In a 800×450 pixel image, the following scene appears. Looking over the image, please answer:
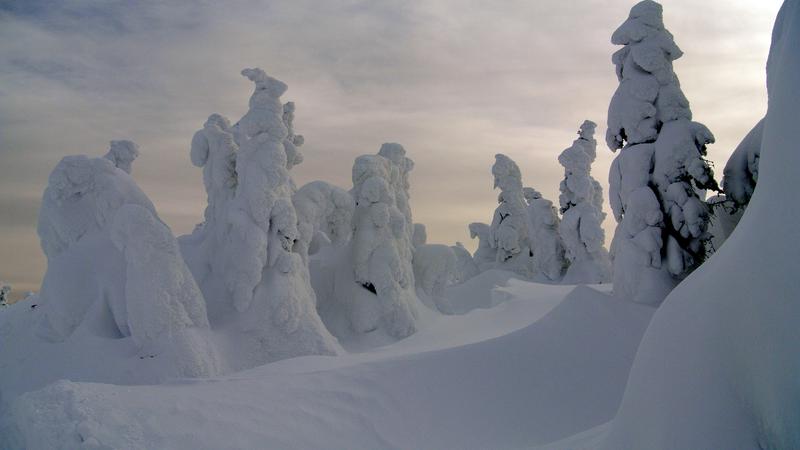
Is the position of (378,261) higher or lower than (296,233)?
lower

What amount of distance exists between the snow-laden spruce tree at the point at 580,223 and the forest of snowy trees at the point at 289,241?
699 centimetres

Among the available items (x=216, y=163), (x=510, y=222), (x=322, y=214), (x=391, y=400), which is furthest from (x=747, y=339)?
(x=510, y=222)

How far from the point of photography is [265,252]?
45.1ft

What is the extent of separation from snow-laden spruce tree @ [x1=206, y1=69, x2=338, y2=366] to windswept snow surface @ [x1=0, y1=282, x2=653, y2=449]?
2.59m

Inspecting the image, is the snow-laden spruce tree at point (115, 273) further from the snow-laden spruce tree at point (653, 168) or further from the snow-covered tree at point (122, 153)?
the snow-laden spruce tree at point (653, 168)

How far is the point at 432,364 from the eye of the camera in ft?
29.8

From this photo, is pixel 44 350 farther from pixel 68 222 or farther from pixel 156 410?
pixel 156 410

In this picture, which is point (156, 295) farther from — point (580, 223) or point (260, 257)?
point (580, 223)

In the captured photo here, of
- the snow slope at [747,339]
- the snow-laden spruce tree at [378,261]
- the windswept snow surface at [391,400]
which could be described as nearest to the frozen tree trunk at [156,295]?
the windswept snow surface at [391,400]

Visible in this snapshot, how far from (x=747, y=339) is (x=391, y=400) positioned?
527cm

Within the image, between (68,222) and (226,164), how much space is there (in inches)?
152

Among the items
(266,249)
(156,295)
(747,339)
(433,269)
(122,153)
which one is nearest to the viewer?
(747,339)

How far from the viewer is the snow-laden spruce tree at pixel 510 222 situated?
98.4ft

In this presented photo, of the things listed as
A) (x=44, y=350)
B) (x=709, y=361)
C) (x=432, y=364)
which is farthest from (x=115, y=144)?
(x=709, y=361)
